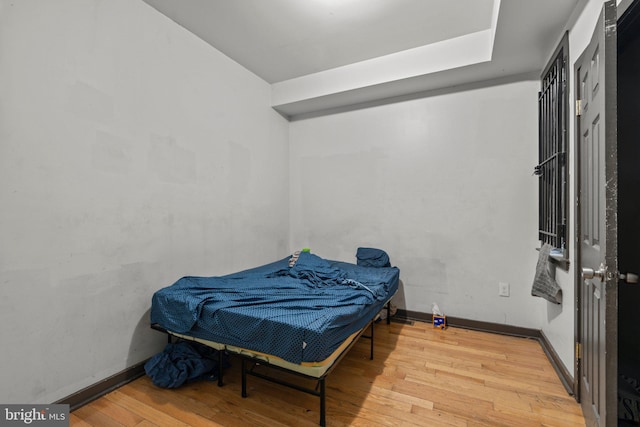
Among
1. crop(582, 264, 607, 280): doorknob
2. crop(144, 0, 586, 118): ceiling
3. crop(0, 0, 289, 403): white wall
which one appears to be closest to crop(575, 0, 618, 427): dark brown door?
crop(582, 264, 607, 280): doorknob

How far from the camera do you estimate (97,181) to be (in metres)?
1.78

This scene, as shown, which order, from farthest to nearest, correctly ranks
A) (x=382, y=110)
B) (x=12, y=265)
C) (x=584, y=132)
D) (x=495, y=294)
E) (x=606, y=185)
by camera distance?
(x=382, y=110) → (x=495, y=294) → (x=584, y=132) → (x=12, y=265) → (x=606, y=185)

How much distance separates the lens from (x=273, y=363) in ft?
5.17

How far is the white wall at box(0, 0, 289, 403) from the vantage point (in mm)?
1474

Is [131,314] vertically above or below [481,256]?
below

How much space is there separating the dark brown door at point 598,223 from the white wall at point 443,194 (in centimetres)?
101

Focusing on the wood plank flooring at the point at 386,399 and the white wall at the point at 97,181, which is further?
the wood plank flooring at the point at 386,399

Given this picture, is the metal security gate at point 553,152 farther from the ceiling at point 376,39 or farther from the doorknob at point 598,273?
the doorknob at point 598,273

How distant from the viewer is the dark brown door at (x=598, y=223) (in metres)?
1.09

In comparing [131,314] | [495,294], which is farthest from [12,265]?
[495,294]

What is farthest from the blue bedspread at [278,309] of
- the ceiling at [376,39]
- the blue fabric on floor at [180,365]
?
the ceiling at [376,39]

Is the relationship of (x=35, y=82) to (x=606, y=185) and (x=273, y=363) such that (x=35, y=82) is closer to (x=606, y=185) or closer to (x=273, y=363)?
(x=273, y=363)

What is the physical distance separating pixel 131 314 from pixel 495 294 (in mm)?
3069

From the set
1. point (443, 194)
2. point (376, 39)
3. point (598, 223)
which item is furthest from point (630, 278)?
point (376, 39)
